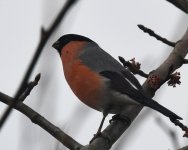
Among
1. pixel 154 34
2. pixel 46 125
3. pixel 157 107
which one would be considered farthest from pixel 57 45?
pixel 46 125

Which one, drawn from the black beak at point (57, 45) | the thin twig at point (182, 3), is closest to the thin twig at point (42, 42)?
the thin twig at point (182, 3)

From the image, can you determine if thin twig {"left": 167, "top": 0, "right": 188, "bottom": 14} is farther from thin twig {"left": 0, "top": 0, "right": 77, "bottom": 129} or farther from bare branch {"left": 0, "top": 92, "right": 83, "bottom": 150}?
thin twig {"left": 0, "top": 0, "right": 77, "bottom": 129}

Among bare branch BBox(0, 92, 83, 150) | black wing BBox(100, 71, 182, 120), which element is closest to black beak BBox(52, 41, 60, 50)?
black wing BBox(100, 71, 182, 120)

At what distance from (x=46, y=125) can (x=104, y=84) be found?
1.06m

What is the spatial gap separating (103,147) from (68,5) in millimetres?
1774

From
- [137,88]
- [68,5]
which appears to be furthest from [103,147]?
[68,5]

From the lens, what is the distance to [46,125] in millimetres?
2648

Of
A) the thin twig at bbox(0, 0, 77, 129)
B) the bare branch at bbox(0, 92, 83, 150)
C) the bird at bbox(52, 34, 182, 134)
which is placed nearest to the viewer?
the thin twig at bbox(0, 0, 77, 129)

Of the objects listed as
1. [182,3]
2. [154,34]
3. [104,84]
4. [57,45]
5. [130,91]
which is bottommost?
[57,45]

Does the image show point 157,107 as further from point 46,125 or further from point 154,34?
point 46,125

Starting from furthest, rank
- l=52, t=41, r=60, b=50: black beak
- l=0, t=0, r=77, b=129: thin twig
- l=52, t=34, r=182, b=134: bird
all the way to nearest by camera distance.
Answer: l=52, t=41, r=60, b=50: black beak < l=52, t=34, r=182, b=134: bird < l=0, t=0, r=77, b=129: thin twig

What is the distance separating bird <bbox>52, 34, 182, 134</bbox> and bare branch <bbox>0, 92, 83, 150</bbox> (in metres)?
0.60

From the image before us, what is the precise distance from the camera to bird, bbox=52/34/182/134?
339cm

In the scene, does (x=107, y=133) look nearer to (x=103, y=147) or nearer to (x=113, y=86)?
(x=103, y=147)
